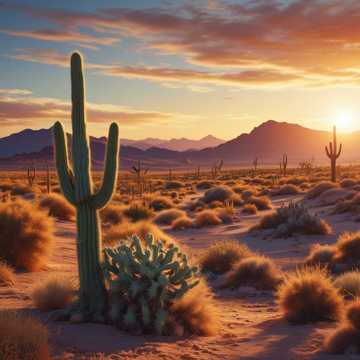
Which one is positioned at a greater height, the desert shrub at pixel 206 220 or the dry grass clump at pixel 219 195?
the dry grass clump at pixel 219 195

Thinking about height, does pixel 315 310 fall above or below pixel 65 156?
below

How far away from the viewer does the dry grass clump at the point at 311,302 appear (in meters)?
9.23

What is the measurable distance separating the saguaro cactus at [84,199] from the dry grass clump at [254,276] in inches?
200

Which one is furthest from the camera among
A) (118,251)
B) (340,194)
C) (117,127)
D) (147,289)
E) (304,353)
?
(340,194)

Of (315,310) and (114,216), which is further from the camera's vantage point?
(114,216)

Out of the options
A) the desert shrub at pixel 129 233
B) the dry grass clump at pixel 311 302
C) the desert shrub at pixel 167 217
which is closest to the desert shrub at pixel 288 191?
the desert shrub at pixel 167 217

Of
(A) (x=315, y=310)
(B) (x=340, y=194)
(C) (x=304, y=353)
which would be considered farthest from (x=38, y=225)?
(B) (x=340, y=194)

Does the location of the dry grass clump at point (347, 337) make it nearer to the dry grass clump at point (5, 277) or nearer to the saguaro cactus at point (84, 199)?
the saguaro cactus at point (84, 199)

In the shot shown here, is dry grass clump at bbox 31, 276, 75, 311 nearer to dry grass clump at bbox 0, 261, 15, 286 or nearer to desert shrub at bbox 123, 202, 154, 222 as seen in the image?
dry grass clump at bbox 0, 261, 15, 286

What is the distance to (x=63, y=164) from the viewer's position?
9195mm

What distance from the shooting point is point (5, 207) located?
14.5 m

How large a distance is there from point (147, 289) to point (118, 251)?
2.88 feet

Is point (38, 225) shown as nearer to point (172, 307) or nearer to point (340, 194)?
point (172, 307)

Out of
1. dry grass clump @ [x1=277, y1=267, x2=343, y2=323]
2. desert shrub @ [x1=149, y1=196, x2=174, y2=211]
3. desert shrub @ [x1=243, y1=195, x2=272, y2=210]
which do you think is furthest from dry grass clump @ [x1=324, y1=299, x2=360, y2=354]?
desert shrub @ [x1=149, y1=196, x2=174, y2=211]
